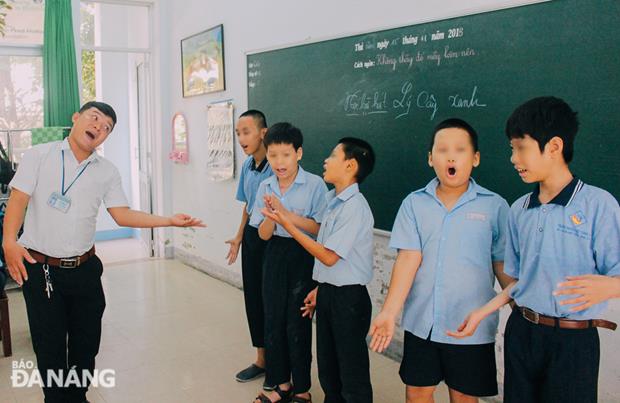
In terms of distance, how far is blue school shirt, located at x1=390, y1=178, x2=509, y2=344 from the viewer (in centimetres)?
180

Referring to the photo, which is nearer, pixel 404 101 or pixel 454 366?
pixel 454 366

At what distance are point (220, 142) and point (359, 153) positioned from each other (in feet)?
10.0

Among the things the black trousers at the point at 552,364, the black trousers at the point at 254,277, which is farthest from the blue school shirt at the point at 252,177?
the black trousers at the point at 552,364

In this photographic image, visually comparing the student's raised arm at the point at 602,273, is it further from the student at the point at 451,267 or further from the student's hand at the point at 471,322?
the student at the point at 451,267

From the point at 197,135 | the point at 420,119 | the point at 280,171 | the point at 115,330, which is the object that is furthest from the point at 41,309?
the point at 197,135

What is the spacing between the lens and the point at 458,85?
8.86 ft

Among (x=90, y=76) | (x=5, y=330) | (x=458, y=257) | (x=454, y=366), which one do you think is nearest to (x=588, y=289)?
Result: (x=458, y=257)

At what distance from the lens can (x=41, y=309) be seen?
2400mm

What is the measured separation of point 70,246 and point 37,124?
3723 millimetres

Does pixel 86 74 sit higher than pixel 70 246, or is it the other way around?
pixel 86 74

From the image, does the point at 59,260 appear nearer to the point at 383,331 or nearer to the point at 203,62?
Result: the point at 383,331

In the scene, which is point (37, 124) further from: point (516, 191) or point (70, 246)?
point (516, 191)

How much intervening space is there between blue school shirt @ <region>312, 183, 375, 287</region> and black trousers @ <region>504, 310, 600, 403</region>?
0.70 meters

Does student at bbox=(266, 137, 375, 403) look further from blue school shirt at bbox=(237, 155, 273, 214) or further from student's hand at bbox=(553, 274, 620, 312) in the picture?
student's hand at bbox=(553, 274, 620, 312)
